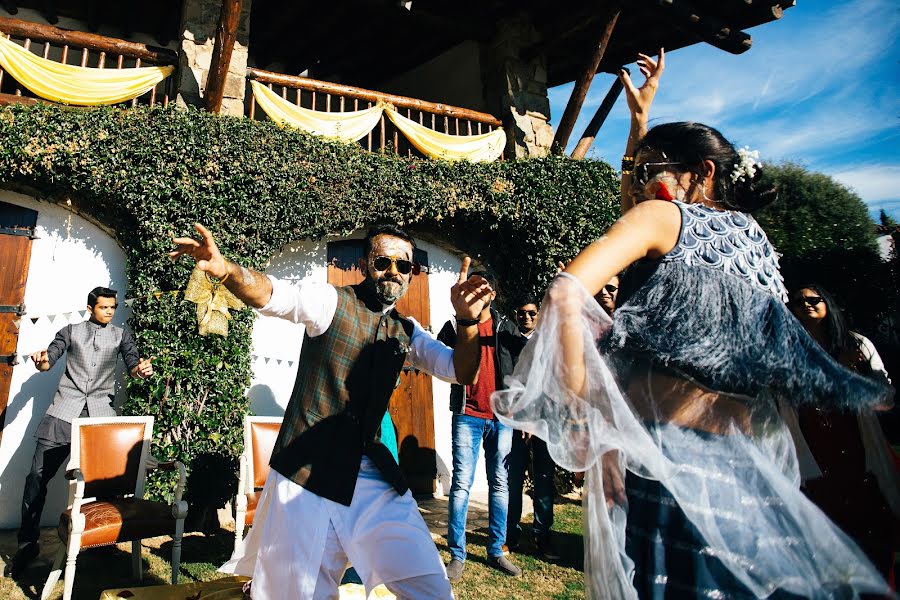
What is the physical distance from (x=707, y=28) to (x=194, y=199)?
7.55 m

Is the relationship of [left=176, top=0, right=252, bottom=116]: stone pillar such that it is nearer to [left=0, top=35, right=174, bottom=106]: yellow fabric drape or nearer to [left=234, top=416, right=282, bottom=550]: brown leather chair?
[left=0, top=35, right=174, bottom=106]: yellow fabric drape

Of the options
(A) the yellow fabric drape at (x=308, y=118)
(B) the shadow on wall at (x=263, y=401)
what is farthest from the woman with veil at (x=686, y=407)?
(A) the yellow fabric drape at (x=308, y=118)

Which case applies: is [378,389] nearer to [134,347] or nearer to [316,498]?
[316,498]

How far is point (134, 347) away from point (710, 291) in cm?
528

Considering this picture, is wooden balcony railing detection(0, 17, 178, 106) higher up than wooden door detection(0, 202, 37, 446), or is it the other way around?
wooden balcony railing detection(0, 17, 178, 106)

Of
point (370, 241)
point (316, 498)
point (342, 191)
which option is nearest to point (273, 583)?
point (316, 498)

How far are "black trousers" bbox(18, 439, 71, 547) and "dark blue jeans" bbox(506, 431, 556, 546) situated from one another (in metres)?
3.71

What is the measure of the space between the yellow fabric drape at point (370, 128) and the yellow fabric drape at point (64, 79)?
4.64 feet

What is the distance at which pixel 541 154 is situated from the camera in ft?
28.1

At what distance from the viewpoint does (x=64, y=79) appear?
242 inches

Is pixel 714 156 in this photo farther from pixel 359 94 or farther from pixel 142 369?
pixel 359 94

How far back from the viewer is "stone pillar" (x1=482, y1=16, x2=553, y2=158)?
867 centimetres

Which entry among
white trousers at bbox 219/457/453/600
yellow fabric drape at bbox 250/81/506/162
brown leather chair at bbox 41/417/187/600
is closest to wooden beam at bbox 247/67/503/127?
yellow fabric drape at bbox 250/81/506/162

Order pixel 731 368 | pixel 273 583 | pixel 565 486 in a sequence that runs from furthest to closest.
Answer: pixel 565 486 → pixel 273 583 → pixel 731 368
